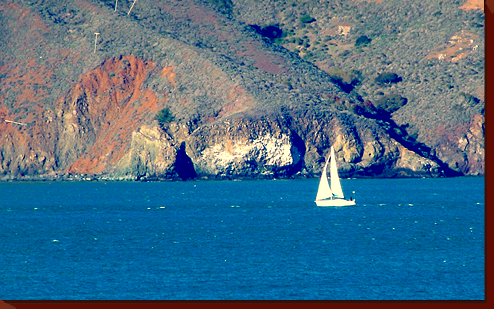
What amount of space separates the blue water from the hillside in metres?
44.1

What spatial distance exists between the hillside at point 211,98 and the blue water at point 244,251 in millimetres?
44057

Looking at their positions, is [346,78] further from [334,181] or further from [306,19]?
[334,181]

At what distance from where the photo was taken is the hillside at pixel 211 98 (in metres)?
116

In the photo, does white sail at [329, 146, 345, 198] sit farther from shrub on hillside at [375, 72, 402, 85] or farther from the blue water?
shrub on hillside at [375, 72, 402, 85]

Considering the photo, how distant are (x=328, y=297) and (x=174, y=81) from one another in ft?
357

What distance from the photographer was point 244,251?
1443 inches

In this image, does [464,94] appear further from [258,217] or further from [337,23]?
[258,217]

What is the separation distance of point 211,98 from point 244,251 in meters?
90.4

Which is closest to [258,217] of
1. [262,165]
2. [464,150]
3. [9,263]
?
[9,263]

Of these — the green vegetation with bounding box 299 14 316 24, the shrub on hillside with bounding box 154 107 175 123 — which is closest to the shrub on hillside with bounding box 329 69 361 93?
the green vegetation with bounding box 299 14 316 24

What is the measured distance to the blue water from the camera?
2583 centimetres

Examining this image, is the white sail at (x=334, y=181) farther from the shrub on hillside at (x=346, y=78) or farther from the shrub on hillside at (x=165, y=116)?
the shrub on hillside at (x=346, y=78)

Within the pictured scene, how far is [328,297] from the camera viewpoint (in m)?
24.6

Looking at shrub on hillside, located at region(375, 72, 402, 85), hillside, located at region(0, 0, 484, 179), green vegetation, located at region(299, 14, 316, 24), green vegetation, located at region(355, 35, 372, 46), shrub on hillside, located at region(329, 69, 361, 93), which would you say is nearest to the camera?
hillside, located at region(0, 0, 484, 179)
